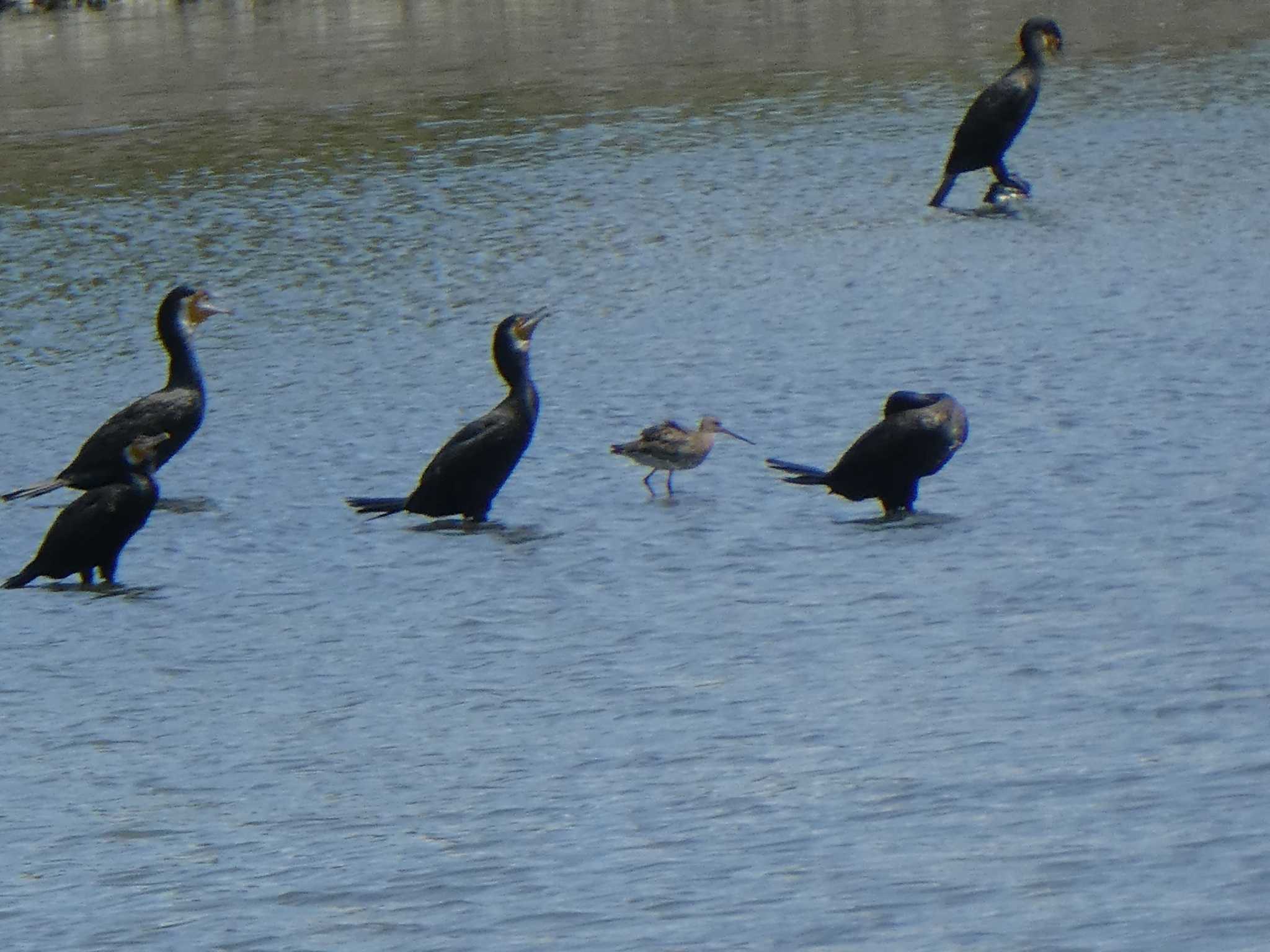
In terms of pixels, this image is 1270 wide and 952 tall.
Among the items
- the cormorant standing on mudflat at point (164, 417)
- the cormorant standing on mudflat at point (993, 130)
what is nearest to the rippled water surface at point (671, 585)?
the cormorant standing on mudflat at point (164, 417)

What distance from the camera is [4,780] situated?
338 inches

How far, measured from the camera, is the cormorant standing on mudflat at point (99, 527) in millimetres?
11391

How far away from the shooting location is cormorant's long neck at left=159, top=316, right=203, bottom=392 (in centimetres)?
1423

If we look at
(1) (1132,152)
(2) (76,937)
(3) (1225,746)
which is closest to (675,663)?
(3) (1225,746)

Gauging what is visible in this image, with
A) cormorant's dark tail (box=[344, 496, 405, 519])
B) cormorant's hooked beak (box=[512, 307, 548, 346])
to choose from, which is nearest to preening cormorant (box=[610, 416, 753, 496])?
cormorant's hooked beak (box=[512, 307, 548, 346])

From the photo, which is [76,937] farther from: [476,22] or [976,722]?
[476,22]

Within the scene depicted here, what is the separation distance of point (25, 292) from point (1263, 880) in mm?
16904

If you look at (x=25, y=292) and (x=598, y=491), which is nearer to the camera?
(x=598, y=491)

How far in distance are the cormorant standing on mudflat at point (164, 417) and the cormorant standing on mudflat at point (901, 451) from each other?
11.6 feet

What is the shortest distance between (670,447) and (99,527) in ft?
9.31

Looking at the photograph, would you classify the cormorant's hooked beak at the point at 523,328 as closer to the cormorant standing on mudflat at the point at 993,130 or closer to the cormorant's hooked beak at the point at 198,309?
the cormorant's hooked beak at the point at 198,309

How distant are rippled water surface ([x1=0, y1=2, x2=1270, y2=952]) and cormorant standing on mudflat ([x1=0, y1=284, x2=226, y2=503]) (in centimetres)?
33

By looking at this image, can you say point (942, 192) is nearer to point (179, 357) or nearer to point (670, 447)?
point (179, 357)

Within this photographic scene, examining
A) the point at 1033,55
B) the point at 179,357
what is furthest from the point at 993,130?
the point at 179,357
